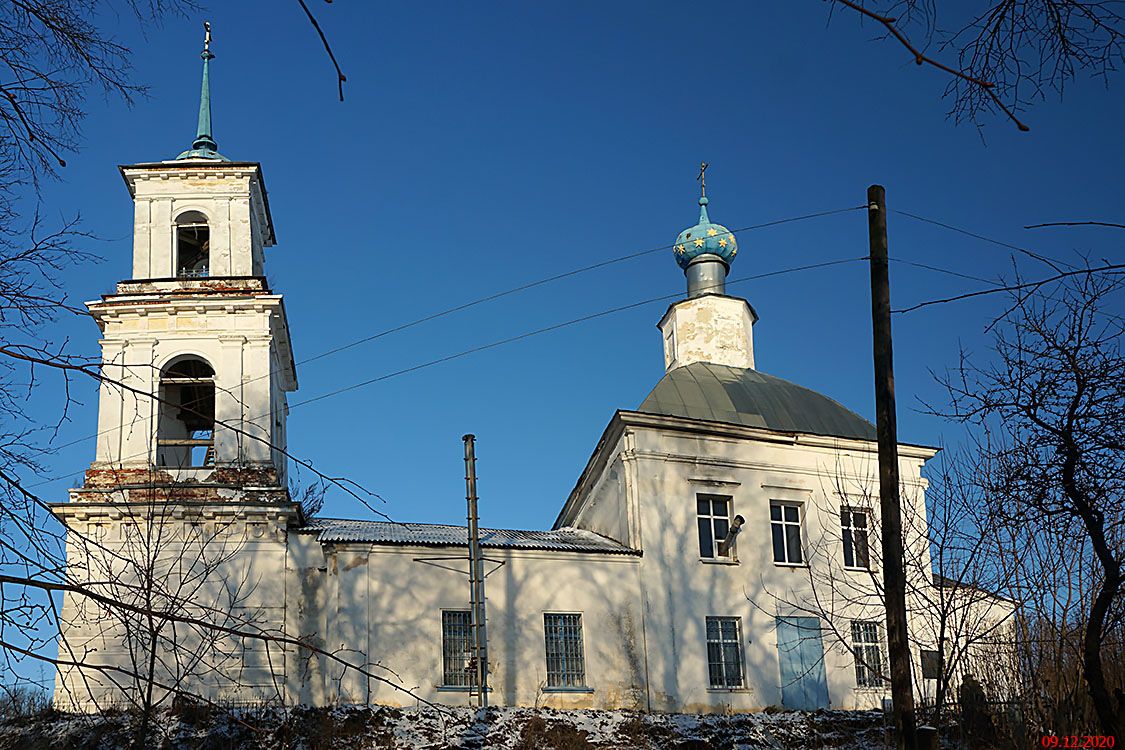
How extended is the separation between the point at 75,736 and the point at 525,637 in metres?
8.88

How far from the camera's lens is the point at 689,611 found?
2536 centimetres

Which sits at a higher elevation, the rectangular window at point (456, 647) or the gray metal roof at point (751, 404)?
the gray metal roof at point (751, 404)

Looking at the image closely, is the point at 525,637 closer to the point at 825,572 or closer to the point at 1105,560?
the point at 825,572

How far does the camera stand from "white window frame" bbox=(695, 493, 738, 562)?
26.1 m

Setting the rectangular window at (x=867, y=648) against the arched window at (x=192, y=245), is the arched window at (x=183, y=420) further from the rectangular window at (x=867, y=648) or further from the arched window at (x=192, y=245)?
the rectangular window at (x=867, y=648)

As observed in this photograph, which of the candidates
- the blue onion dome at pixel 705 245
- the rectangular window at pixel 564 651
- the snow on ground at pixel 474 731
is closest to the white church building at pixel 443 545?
the rectangular window at pixel 564 651

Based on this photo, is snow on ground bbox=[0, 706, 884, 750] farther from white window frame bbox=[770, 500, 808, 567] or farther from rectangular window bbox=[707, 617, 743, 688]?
white window frame bbox=[770, 500, 808, 567]

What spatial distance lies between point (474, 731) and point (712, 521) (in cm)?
812

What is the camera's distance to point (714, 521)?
26.4 meters

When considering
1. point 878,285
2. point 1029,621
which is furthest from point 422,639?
point 878,285

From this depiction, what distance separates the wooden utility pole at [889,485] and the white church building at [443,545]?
9.63 m

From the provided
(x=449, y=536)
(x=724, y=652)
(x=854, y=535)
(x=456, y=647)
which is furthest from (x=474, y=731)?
(x=854, y=535)

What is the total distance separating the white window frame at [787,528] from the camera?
87.5 ft

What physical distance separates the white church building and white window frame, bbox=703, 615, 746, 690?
5 centimetres
